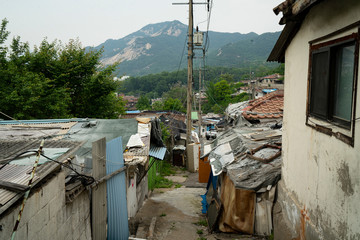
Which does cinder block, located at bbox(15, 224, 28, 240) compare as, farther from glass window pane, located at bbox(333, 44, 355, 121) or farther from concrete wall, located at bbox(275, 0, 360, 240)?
glass window pane, located at bbox(333, 44, 355, 121)

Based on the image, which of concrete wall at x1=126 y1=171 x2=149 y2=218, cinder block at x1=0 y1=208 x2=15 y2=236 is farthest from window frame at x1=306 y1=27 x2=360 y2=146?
concrete wall at x1=126 y1=171 x2=149 y2=218

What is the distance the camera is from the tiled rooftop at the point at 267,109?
41.5 feet

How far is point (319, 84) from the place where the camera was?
468 cm

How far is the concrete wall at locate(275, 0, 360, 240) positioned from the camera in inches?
139

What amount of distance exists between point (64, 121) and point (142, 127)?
3.64 meters

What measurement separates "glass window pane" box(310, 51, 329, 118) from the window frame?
3cm

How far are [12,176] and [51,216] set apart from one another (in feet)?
3.99

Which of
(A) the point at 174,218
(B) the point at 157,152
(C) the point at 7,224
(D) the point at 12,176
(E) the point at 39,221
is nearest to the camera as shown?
(C) the point at 7,224

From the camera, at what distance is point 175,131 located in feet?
111

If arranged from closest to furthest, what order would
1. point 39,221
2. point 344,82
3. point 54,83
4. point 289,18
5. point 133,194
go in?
1. point 344,82
2. point 39,221
3. point 289,18
4. point 133,194
5. point 54,83

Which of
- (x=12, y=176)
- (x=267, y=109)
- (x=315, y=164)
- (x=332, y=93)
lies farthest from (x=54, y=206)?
(x=267, y=109)

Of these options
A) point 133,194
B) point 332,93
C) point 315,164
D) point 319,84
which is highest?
point 319,84

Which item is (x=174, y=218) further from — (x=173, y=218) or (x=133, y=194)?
(x=133, y=194)

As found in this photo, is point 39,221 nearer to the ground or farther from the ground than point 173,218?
farther from the ground
